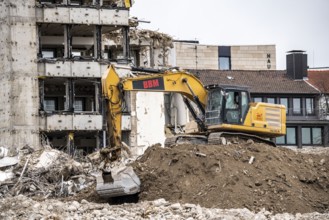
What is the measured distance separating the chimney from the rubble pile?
51895 millimetres

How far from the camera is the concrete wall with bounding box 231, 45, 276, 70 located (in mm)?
85875

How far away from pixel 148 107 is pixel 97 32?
5.93 meters

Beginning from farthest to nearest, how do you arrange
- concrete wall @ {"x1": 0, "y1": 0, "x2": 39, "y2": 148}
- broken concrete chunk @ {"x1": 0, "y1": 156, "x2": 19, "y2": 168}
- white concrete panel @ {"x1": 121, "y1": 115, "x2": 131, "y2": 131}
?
1. white concrete panel @ {"x1": 121, "y1": 115, "x2": 131, "y2": 131}
2. concrete wall @ {"x1": 0, "y1": 0, "x2": 39, "y2": 148}
3. broken concrete chunk @ {"x1": 0, "y1": 156, "x2": 19, "y2": 168}

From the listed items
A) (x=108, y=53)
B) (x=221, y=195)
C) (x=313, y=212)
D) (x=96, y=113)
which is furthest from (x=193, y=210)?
(x=108, y=53)

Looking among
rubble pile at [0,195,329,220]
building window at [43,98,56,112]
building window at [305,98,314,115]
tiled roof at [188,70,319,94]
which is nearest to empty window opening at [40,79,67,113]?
building window at [43,98,56,112]

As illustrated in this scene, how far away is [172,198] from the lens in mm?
30906

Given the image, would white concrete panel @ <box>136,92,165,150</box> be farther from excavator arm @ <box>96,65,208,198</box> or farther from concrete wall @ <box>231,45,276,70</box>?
excavator arm @ <box>96,65,208,198</box>

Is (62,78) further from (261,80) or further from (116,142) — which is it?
(116,142)

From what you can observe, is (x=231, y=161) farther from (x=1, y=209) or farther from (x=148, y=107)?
(x=148, y=107)

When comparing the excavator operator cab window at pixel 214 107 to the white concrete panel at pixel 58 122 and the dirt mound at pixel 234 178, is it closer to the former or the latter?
the dirt mound at pixel 234 178

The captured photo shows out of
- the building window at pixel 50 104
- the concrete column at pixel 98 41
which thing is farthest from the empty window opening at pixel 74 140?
the concrete column at pixel 98 41

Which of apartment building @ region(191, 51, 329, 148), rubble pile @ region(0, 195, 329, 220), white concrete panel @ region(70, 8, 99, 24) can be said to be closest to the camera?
rubble pile @ region(0, 195, 329, 220)

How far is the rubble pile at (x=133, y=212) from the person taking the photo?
90.8 feet

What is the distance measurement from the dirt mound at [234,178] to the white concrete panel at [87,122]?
2311cm
